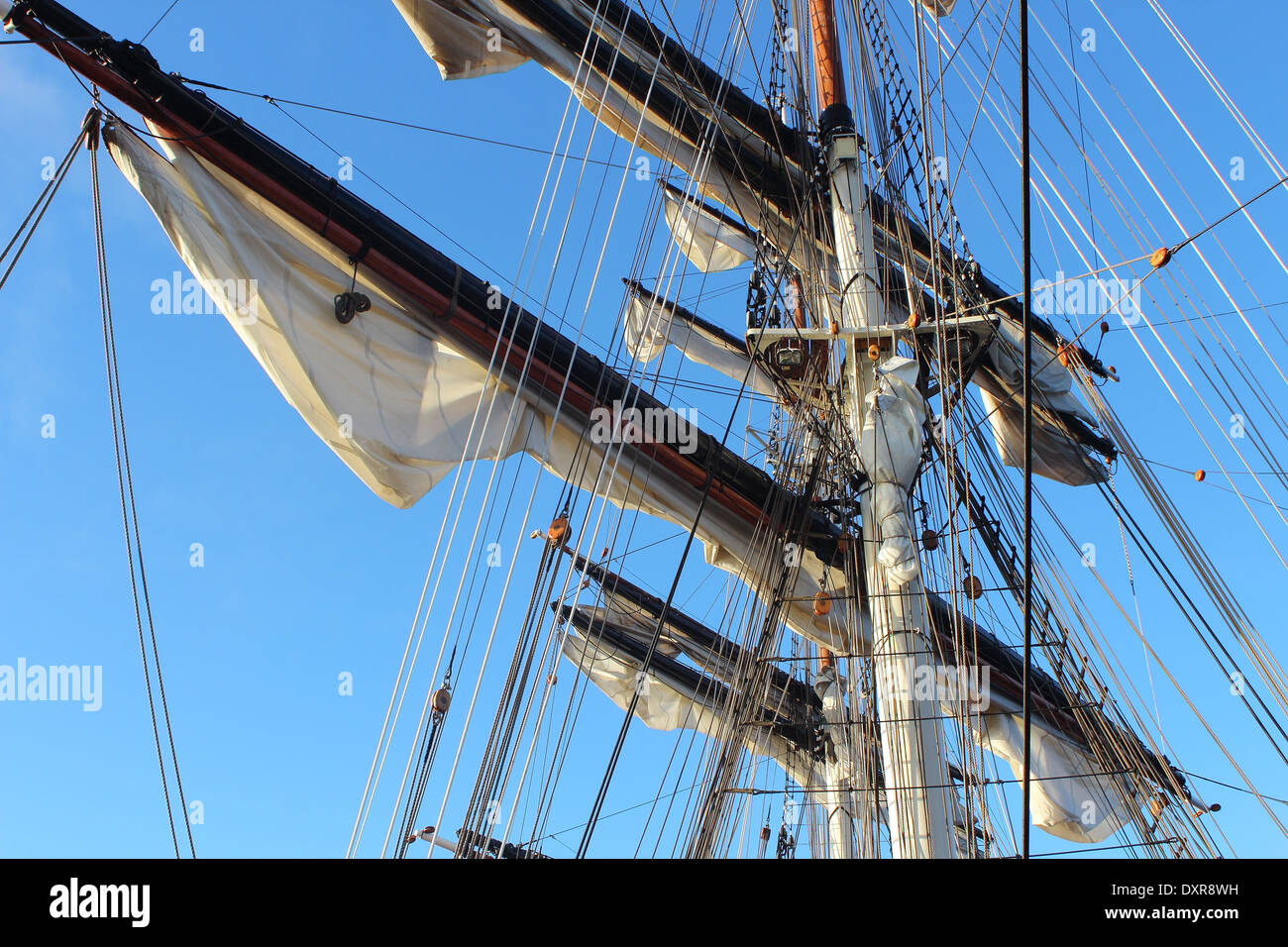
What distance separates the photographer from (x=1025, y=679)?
12.3 feet

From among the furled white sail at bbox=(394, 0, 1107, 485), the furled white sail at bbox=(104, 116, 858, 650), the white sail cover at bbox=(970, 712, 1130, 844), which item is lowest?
the white sail cover at bbox=(970, 712, 1130, 844)

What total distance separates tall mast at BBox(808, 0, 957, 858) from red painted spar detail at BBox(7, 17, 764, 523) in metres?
1.45

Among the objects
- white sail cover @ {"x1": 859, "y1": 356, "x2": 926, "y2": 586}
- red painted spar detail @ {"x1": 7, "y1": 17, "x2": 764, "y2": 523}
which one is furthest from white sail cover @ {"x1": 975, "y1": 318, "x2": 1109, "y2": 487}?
red painted spar detail @ {"x1": 7, "y1": 17, "x2": 764, "y2": 523}

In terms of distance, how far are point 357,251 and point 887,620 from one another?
487cm

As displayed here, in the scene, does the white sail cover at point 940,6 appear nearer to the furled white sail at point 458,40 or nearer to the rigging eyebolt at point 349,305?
the furled white sail at point 458,40

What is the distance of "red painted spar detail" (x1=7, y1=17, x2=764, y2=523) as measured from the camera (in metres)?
7.50

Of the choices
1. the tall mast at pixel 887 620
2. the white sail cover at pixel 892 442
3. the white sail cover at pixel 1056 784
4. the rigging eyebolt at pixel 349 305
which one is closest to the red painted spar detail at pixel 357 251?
the rigging eyebolt at pixel 349 305

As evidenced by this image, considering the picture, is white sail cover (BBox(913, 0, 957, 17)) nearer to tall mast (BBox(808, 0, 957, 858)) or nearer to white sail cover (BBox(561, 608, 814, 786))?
tall mast (BBox(808, 0, 957, 858))

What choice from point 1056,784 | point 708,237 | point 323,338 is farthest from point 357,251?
point 1056,784

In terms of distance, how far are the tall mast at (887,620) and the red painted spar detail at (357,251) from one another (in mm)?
1448

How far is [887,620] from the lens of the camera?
885 cm
